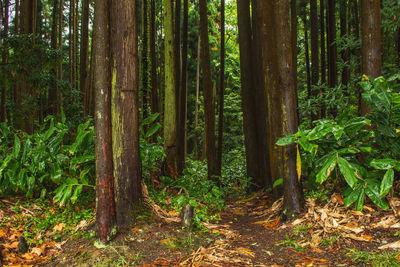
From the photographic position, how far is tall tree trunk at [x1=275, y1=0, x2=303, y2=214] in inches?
136

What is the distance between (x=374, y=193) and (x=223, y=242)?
151 centimetres

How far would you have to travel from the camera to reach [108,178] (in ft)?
8.82

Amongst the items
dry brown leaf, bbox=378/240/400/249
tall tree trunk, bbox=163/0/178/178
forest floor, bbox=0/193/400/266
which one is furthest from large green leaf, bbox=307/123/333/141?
tall tree trunk, bbox=163/0/178/178

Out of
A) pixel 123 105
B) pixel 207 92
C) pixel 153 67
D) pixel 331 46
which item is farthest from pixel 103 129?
pixel 331 46

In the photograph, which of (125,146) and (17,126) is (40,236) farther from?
(17,126)

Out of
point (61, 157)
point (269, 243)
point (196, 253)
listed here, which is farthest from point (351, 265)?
point (61, 157)

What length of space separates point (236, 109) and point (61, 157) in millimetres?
14482

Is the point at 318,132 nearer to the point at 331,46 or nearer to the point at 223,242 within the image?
the point at 223,242

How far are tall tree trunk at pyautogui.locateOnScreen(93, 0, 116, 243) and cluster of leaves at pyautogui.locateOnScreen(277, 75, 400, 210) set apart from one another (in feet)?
5.48

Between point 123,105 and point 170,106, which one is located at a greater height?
point 170,106

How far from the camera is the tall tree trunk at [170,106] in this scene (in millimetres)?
5387

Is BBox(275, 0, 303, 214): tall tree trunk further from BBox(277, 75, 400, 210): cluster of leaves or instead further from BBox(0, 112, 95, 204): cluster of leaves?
BBox(0, 112, 95, 204): cluster of leaves

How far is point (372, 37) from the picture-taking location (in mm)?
3510

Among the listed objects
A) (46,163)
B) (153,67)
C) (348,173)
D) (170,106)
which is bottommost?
(348,173)
